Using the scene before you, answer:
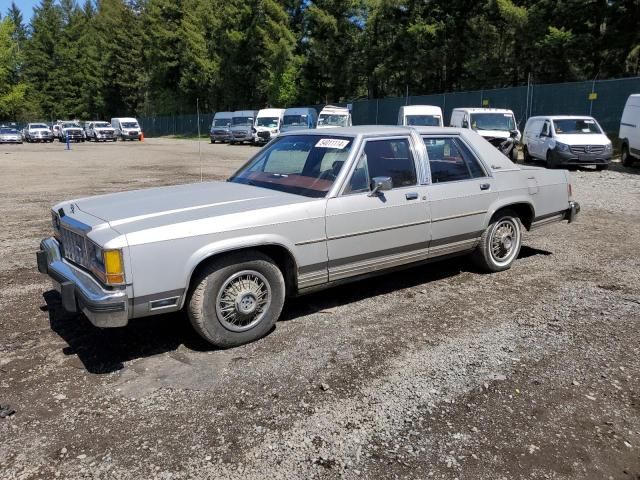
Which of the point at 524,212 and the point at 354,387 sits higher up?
the point at 524,212

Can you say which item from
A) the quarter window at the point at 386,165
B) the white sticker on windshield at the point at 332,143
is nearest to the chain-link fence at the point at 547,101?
the quarter window at the point at 386,165

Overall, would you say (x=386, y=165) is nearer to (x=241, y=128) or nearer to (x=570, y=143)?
(x=570, y=143)

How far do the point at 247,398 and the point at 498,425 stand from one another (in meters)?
1.55

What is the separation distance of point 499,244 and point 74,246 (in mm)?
4346

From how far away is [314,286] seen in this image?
4613 mm

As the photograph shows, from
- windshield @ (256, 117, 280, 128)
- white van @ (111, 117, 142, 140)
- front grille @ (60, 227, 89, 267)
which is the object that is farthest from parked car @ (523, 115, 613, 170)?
white van @ (111, 117, 142, 140)

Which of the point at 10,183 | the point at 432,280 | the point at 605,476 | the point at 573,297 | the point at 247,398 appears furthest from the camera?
the point at 10,183

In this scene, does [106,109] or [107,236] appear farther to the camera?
[106,109]

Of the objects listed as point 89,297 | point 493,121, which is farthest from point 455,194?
point 493,121

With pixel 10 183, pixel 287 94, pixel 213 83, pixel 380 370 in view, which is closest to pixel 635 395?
pixel 380 370

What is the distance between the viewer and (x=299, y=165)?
516 cm

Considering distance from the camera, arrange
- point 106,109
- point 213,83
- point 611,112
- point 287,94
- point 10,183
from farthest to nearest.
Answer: point 106,109
point 213,83
point 287,94
point 611,112
point 10,183

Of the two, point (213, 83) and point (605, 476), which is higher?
point (213, 83)

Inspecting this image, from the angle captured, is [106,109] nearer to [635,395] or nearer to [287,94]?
[287,94]
